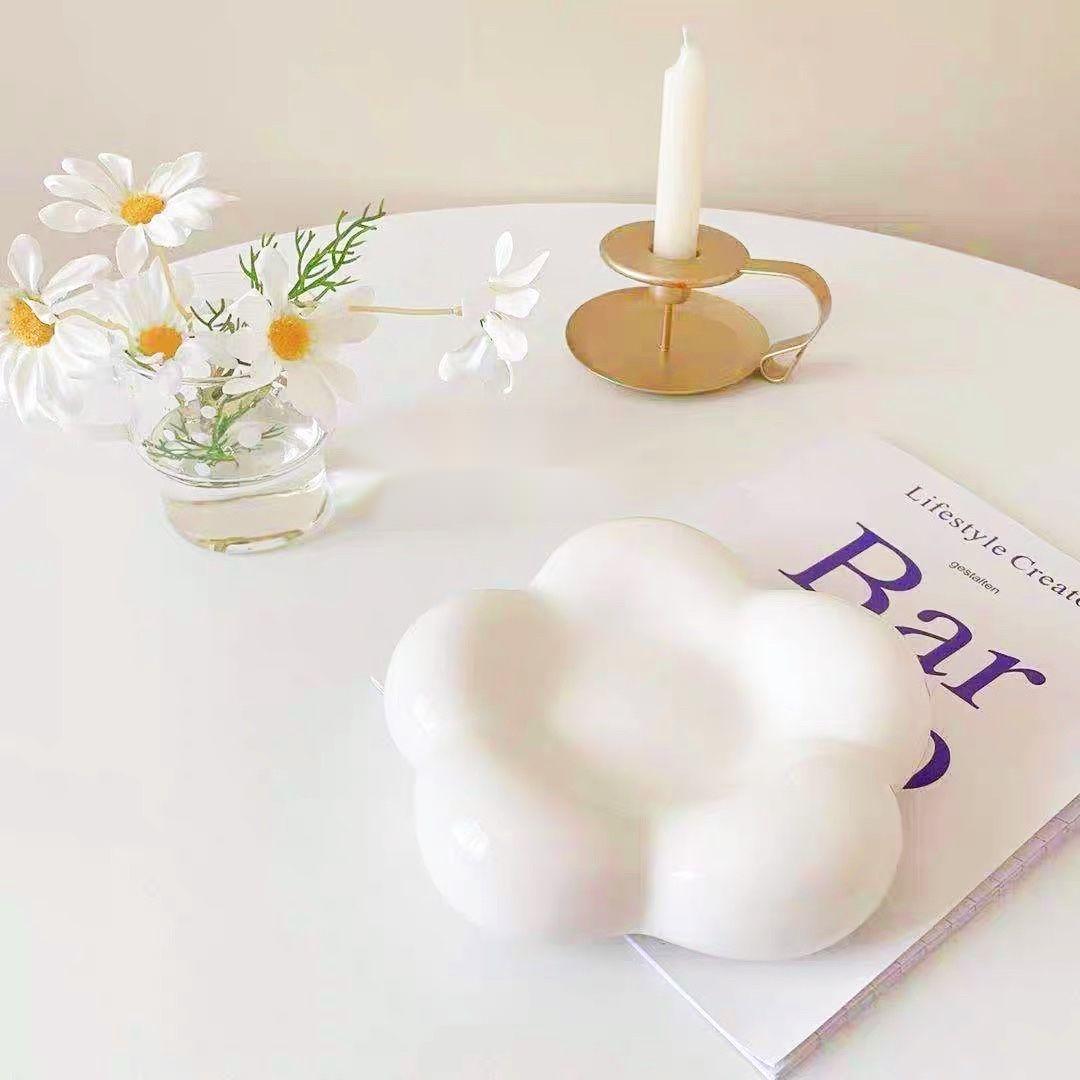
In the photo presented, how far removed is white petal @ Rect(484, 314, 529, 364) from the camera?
560 mm

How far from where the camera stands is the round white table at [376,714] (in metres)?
0.43

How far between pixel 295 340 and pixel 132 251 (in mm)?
80

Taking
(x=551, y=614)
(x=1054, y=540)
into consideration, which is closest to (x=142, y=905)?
(x=551, y=614)

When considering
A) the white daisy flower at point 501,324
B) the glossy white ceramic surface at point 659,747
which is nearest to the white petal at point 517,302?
the white daisy flower at point 501,324

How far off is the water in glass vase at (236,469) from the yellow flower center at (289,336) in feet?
0.21

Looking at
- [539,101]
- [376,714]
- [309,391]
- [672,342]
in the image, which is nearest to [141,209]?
[309,391]

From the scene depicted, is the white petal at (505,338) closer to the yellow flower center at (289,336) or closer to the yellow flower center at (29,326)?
the yellow flower center at (289,336)

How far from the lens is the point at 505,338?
1.85 ft

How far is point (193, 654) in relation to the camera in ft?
1.88

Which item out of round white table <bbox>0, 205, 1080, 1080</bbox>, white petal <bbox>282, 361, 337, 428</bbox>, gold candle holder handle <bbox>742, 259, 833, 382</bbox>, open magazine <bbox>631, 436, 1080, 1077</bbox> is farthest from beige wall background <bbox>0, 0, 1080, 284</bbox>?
white petal <bbox>282, 361, 337, 428</bbox>

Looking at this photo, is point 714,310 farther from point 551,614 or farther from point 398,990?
point 398,990

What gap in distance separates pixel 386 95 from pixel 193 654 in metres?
0.64

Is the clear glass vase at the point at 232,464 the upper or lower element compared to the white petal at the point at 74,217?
lower

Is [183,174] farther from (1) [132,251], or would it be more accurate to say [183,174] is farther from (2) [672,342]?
(2) [672,342]
